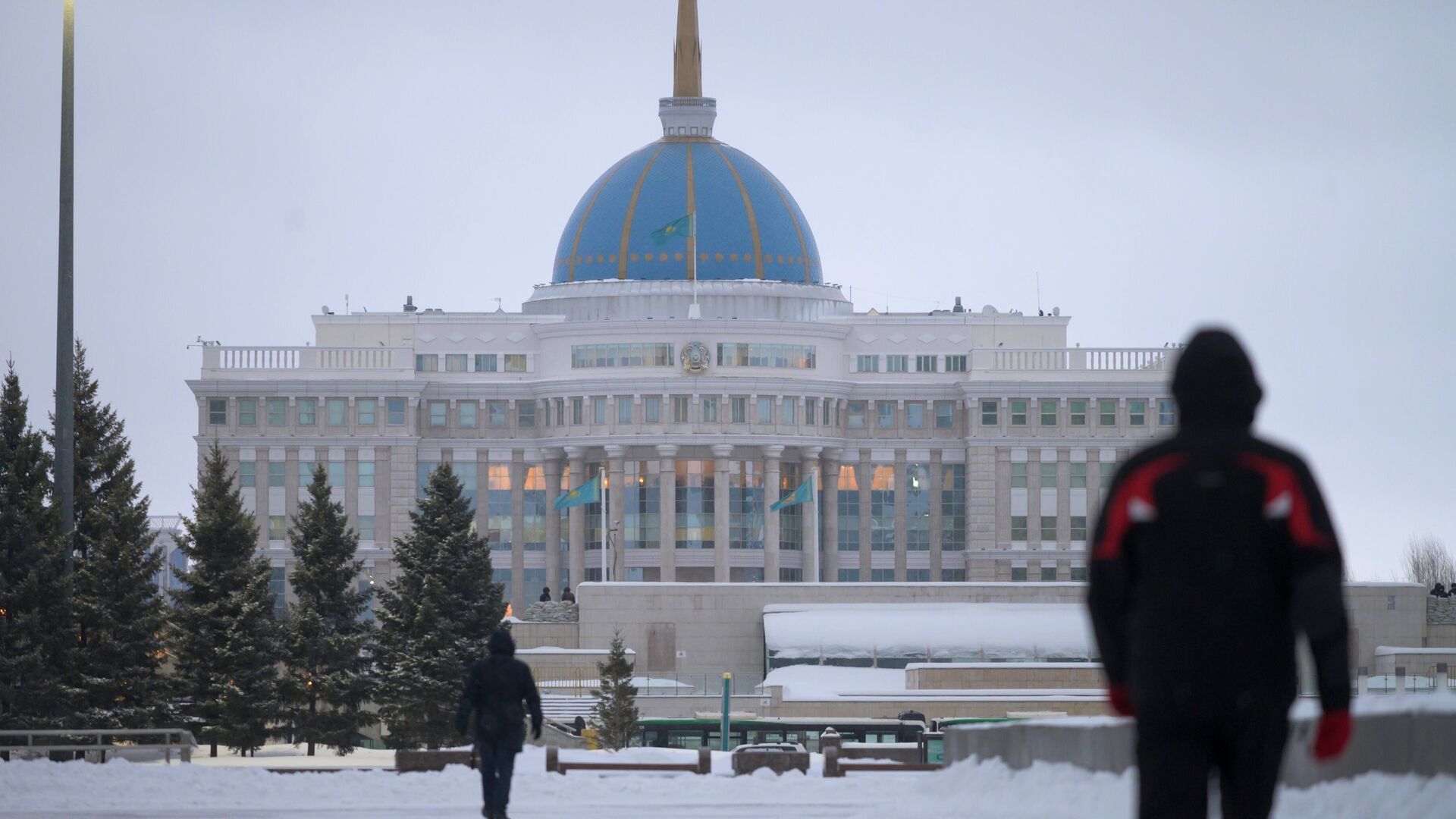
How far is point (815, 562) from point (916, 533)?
5.69m

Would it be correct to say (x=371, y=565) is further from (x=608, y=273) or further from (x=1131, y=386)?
(x=1131, y=386)

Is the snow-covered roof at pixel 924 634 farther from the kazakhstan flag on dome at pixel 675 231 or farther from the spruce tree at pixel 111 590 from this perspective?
the spruce tree at pixel 111 590

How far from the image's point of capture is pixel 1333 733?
26.6ft

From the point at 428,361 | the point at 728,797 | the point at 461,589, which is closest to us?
the point at 728,797

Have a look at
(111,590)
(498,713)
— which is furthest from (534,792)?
(111,590)

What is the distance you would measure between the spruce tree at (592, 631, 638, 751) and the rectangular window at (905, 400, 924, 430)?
41.1 m

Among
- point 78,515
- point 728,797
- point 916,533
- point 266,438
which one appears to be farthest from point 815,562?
point 728,797

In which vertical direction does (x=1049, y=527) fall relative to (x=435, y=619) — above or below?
above

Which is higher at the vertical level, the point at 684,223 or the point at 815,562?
the point at 684,223

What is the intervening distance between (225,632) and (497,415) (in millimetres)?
46317

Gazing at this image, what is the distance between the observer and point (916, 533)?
102 m

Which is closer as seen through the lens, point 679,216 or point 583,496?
point 583,496

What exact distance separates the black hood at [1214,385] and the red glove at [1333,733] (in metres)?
1.06

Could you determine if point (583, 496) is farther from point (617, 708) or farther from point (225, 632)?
point (225, 632)
